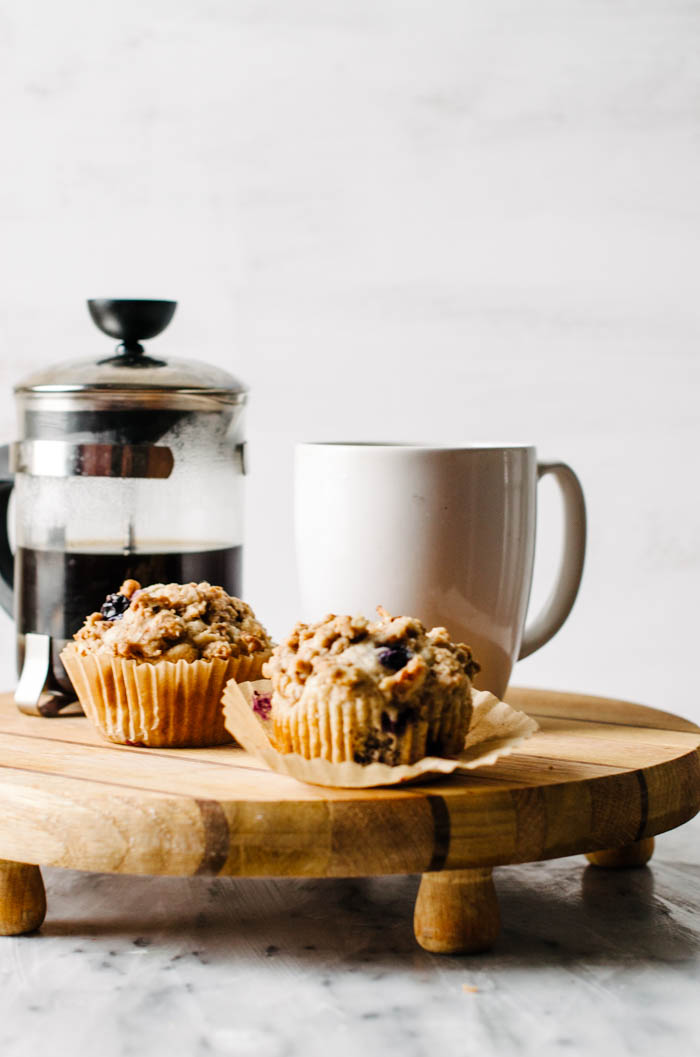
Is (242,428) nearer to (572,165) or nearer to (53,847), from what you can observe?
(53,847)

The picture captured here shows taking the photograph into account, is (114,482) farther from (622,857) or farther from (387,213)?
(387,213)

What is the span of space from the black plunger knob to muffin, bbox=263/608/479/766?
1.37 ft

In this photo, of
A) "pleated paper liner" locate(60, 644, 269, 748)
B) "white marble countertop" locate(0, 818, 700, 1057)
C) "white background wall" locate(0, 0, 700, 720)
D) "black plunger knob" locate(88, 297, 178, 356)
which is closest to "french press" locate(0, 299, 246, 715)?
"black plunger knob" locate(88, 297, 178, 356)

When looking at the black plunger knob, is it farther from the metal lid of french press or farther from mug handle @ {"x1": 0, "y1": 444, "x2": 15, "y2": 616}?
mug handle @ {"x1": 0, "y1": 444, "x2": 15, "y2": 616}

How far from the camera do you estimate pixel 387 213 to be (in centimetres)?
210

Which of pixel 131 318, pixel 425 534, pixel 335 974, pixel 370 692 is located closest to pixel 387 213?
pixel 131 318

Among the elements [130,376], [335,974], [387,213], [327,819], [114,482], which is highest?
[387,213]

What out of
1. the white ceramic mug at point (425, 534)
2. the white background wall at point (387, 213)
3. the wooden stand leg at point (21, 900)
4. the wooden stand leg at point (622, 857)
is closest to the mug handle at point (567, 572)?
the white ceramic mug at point (425, 534)

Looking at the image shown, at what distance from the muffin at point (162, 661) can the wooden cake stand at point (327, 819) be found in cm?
4

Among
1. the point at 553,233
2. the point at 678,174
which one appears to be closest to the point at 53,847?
the point at 553,233

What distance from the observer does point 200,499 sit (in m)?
1.33

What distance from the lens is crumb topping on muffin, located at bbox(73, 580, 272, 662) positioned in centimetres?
111

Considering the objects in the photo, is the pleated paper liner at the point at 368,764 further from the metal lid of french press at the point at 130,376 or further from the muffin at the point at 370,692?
the metal lid of french press at the point at 130,376

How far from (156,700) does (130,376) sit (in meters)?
0.35
